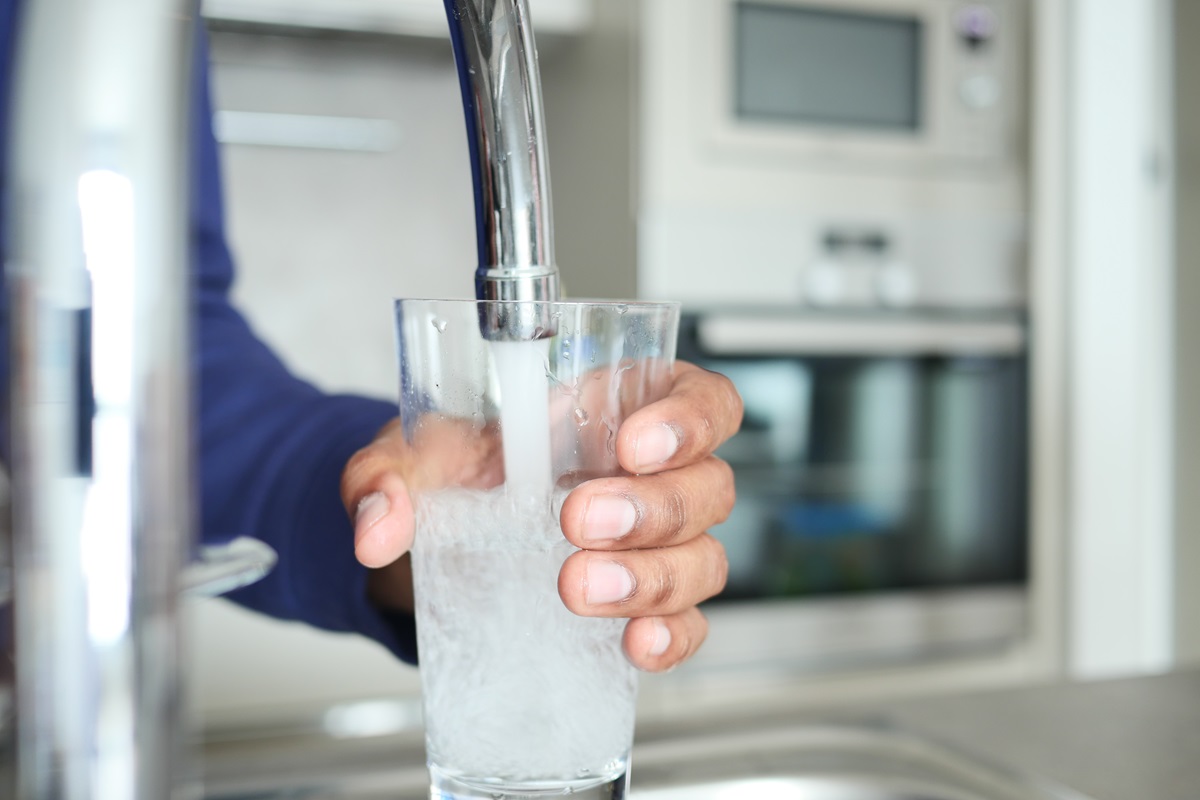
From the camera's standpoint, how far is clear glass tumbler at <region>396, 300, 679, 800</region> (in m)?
0.32

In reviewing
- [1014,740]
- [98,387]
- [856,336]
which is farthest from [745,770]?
[856,336]

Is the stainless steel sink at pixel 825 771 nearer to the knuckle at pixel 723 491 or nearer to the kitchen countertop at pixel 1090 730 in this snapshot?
the kitchen countertop at pixel 1090 730

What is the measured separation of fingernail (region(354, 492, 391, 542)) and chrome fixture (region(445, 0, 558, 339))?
103 mm

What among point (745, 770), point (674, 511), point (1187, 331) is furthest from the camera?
point (1187, 331)

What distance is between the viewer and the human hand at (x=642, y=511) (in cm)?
33

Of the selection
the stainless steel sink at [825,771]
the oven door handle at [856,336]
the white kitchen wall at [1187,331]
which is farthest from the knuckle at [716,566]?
the white kitchen wall at [1187,331]

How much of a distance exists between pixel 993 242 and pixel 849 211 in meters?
0.26

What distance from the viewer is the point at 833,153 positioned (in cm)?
164

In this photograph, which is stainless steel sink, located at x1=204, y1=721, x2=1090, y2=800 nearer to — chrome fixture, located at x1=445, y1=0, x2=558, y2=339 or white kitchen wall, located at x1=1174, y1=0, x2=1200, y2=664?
chrome fixture, located at x1=445, y1=0, x2=558, y2=339

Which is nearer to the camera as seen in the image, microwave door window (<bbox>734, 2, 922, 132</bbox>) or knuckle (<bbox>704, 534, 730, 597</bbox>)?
knuckle (<bbox>704, 534, 730, 597</bbox>)

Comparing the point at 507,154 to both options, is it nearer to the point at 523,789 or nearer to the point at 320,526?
the point at 523,789

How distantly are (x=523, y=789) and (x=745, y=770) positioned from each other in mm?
188

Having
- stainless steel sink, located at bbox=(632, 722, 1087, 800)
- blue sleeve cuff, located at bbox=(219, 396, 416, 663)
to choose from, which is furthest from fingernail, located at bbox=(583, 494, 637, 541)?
blue sleeve cuff, located at bbox=(219, 396, 416, 663)

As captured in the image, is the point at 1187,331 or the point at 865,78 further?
the point at 1187,331
